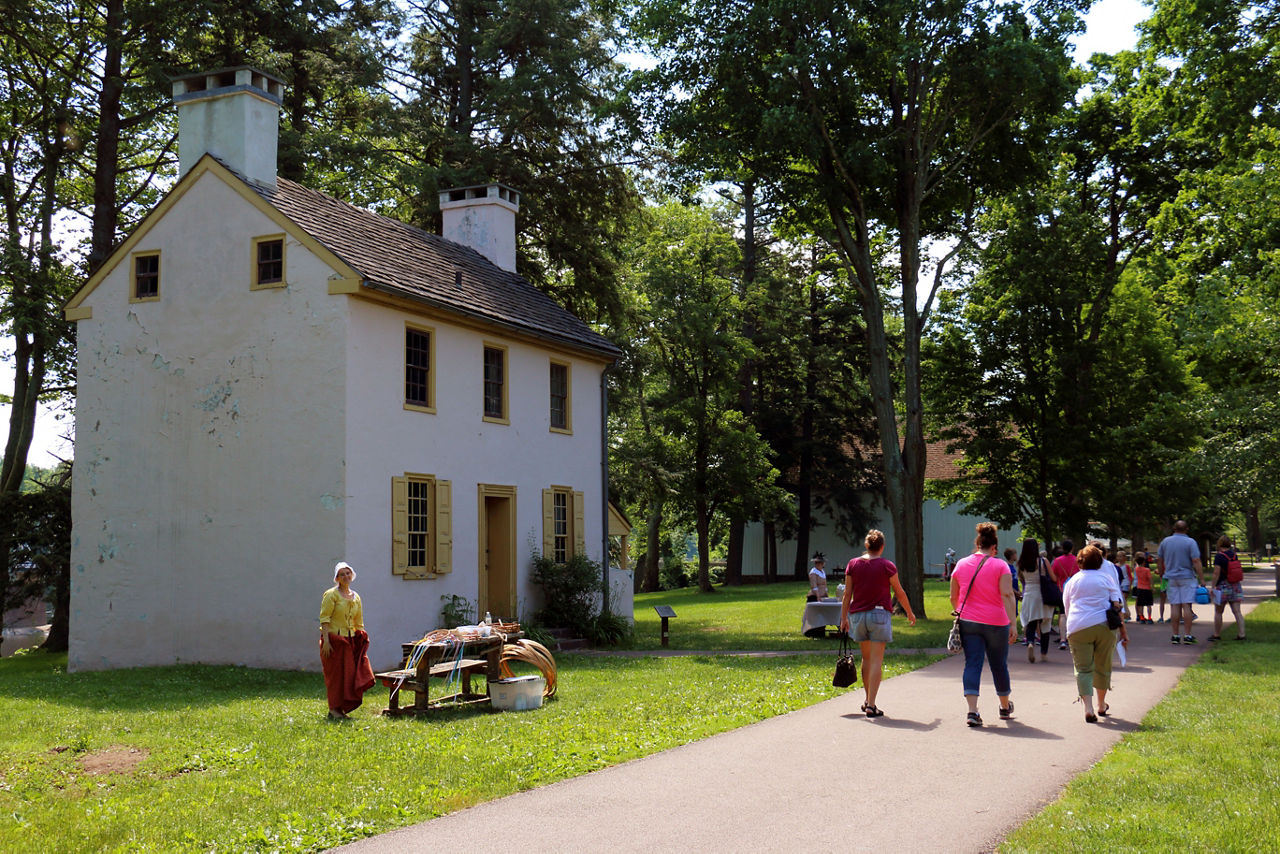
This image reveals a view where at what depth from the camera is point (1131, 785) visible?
7977mm

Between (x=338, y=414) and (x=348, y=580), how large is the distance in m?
6.29

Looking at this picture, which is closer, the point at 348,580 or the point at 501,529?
the point at 348,580

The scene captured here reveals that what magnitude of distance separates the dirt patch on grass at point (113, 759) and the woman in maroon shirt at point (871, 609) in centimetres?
669

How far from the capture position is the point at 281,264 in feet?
62.6

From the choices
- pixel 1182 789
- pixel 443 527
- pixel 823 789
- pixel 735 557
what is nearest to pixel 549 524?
pixel 443 527

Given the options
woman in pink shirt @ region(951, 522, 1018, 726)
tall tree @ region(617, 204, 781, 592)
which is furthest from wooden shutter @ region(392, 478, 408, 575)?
tall tree @ region(617, 204, 781, 592)

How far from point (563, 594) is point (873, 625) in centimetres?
1207

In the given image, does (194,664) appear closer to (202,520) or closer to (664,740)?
(202,520)

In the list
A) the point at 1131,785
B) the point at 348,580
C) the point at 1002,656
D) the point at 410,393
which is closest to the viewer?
the point at 1131,785

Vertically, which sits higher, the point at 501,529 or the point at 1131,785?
the point at 501,529

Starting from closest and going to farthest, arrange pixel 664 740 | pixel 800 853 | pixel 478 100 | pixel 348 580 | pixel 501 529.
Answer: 1. pixel 800 853
2. pixel 664 740
3. pixel 348 580
4. pixel 501 529
5. pixel 478 100

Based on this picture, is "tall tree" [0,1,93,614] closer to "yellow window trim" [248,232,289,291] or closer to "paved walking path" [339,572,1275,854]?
"yellow window trim" [248,232,289,291]

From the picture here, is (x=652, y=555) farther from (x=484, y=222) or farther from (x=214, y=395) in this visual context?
(x=214, y=395)

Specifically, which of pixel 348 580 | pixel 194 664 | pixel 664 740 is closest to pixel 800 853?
pixel 664 740
